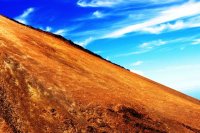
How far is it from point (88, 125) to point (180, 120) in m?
7.58

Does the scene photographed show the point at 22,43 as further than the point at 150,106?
Yes

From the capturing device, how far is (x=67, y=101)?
22.1m

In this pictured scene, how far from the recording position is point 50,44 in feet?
108

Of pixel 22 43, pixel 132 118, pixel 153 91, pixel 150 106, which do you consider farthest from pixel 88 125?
pixel 153 91

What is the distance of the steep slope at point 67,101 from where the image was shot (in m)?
20.6

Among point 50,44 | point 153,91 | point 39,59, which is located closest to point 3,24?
point 50,44

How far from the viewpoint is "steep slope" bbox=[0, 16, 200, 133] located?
67.5 feet

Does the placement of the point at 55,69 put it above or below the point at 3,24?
below

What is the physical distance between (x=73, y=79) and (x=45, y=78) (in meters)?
2.31

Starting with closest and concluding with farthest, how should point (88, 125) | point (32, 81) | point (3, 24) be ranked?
point (88, 125) → point (32, 81) → point (3, 24)

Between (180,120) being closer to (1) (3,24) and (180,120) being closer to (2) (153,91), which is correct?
(2) (153,91)

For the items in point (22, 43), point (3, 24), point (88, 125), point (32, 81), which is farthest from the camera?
point (3, 24)

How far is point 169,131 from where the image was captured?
22.8 meters

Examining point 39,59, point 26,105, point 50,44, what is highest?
point 50,44
